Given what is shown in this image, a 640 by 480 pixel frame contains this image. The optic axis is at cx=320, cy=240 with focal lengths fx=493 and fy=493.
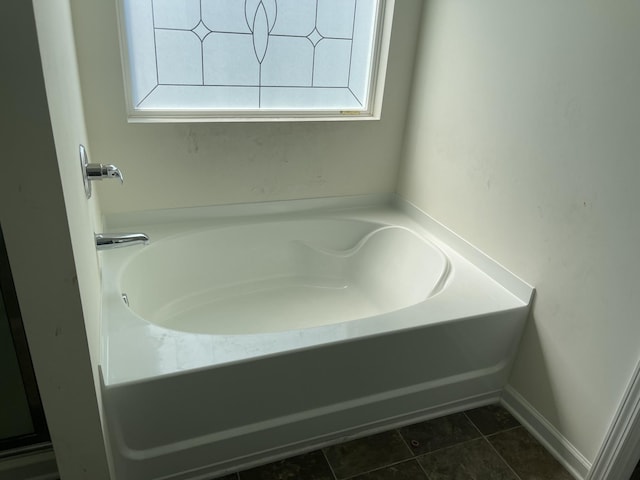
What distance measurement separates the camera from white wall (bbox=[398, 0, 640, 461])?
55.7 inches

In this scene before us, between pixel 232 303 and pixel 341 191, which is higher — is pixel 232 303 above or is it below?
below

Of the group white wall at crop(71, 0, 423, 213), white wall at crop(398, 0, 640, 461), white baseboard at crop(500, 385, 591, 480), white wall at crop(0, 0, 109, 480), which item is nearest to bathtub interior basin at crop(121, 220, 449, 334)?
white wall at crop(71, 0, 423, 213)

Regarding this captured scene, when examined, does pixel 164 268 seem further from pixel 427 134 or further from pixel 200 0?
pixel 427 134

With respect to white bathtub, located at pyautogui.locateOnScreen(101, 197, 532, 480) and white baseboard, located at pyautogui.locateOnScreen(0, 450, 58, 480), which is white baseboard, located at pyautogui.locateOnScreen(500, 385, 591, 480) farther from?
A: white baseboard, located at pyautogui.locateOnScreen(0, 450, 58, 480)

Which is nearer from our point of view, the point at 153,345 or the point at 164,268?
the point at 153,345

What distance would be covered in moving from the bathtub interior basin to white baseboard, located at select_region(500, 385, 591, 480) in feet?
1.67

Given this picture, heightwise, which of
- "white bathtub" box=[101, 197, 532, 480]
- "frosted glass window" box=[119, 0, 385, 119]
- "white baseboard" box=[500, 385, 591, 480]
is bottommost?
"white baseboard" box=[500, 385, 591, 480]

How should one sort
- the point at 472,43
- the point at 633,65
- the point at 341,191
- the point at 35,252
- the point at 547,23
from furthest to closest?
1. the point at 341,191
2. the point at 472,43
3. the point at 547,23
4. the point at 633,65
5. the point at 35,252

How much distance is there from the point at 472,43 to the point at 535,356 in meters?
1.21

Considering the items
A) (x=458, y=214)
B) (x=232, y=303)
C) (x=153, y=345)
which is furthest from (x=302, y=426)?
(x=458, y=214)

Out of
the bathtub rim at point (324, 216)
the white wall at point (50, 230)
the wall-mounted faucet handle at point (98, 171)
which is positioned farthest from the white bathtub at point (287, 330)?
the wall-mounted faucet handle at point (98, 171)

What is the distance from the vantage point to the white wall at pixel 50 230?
84 centimetres

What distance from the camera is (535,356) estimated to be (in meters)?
1.79

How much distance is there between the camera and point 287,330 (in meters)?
1.79
